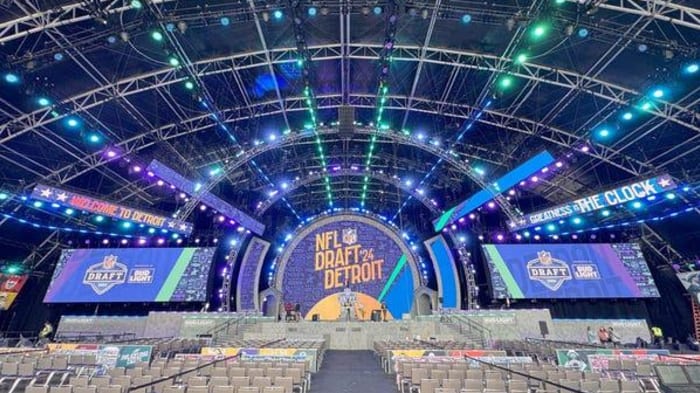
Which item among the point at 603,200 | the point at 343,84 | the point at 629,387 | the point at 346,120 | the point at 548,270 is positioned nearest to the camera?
the point at 629,387

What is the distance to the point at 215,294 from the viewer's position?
71.9 ft

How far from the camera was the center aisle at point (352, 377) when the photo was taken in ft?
26.9

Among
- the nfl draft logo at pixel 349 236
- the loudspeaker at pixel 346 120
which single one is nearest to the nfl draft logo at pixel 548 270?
the nfl draft logo at pixel 349 236

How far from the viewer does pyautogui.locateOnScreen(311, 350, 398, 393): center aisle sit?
8.19 metres

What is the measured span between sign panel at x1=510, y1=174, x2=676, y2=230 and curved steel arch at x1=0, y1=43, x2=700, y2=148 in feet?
10.3

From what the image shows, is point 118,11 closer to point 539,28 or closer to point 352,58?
point 352,58

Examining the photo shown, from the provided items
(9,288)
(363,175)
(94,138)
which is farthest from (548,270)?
(9,288)

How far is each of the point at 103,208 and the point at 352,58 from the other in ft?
39.7

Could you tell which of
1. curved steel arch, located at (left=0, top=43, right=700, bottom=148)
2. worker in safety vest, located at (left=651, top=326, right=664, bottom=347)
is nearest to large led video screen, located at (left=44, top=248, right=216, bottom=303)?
curved steel arch, located at (left=0, top=43, right=700, bottom=148)

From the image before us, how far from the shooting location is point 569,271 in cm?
1995

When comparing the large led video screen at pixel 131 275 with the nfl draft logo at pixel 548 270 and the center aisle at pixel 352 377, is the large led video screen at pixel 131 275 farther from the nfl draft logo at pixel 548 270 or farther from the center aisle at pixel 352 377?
the nfl draft logo at pixel 548 270

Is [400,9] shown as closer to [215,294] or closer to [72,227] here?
[215,294]

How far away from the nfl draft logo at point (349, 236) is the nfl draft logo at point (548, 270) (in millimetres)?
11905

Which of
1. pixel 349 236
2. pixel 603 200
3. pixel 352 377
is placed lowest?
pixel 352 377
